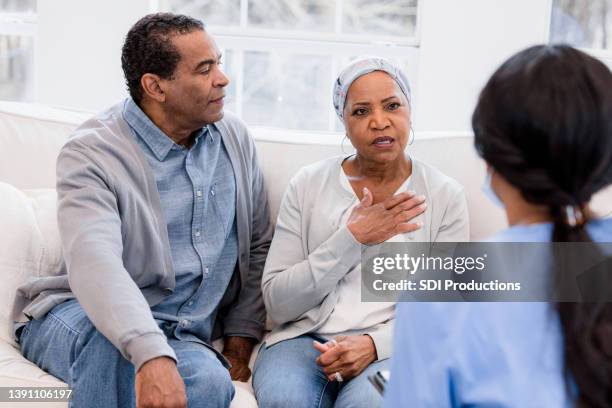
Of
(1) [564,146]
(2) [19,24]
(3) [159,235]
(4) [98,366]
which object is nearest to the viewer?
(1) [564,146]

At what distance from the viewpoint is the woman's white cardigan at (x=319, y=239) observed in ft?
6.12

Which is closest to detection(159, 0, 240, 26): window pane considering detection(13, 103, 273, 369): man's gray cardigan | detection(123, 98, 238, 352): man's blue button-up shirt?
detection(13, 103, 273, 369): man's gray cardigan

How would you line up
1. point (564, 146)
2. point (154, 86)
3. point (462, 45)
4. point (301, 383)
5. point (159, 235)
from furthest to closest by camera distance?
point (462, 45) → point (154, 86) → point (159, 235) → point (301, 383) → point (564, 146)

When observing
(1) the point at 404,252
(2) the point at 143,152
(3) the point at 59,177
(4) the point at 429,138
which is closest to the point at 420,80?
(4) the point at 429,138

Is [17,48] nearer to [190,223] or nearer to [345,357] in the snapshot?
[190,223]

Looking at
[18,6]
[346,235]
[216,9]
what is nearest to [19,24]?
[18,6]

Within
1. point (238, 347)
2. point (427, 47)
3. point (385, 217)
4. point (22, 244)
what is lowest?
point (238, 347)

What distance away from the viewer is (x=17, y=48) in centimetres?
341

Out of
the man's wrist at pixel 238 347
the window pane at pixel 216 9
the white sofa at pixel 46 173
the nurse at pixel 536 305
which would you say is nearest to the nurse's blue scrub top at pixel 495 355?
the nurse at pixel 536 305

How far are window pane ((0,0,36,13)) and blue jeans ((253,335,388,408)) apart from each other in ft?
6.92

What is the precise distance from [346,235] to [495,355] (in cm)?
97

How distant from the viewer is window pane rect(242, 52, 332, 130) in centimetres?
330

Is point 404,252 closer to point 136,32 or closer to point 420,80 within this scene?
point 136,32
